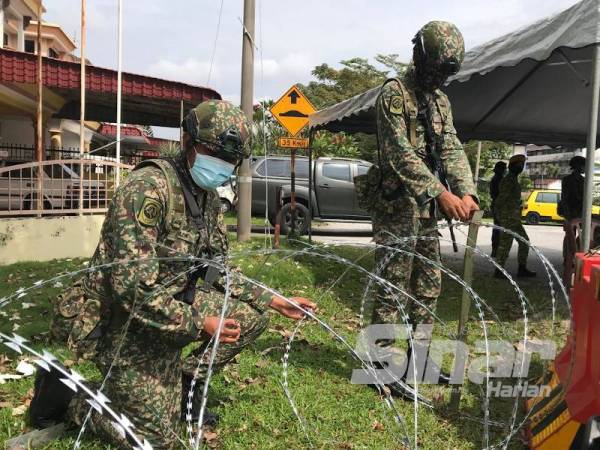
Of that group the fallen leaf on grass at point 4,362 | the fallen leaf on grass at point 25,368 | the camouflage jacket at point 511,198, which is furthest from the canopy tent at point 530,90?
the fallen leaf on grass at point 4,362

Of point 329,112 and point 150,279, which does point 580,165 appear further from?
point 150,279

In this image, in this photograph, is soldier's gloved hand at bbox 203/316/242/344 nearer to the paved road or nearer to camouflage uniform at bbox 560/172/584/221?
the paved road

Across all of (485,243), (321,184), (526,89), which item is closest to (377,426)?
(526,89)

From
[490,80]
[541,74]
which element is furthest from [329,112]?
[541,74]

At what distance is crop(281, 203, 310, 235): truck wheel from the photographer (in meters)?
11.0

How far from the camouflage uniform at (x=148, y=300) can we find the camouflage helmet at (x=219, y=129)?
21 centimetres

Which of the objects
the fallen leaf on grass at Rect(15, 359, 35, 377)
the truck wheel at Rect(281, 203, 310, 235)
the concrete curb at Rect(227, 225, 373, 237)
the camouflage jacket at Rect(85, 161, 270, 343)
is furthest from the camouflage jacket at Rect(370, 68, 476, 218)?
the concrete curb at Rect(227, 225, 373, 237)

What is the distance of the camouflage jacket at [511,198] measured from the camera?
7324 mm

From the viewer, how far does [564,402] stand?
2129 millimetres

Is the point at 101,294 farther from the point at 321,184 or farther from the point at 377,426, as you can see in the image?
the point at 321,184

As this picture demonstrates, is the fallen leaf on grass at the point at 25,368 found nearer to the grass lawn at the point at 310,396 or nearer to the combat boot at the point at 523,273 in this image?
the grass lawn at the point at 310,396

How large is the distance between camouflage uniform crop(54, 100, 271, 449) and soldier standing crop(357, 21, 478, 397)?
1.04 metres

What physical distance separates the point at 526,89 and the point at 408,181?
5.13 m

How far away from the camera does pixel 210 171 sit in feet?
7.78
